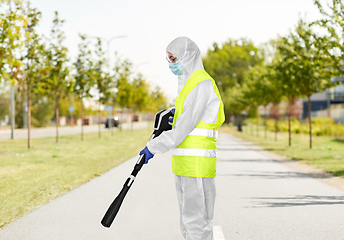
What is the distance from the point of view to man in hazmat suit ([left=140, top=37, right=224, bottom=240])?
134 inches

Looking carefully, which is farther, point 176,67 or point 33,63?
point 33,63

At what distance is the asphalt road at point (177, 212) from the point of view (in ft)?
17.6

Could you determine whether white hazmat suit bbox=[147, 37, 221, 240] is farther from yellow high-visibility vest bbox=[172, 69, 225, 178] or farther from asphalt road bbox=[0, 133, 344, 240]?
asphalt road bbox=[0, 133, 344, 240]

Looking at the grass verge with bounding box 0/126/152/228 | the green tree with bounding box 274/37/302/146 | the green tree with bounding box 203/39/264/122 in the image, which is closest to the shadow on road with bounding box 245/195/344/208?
the grass verge with bounding box 0/126/152/228

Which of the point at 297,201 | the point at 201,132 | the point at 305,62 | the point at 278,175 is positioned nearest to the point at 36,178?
the point at 297,201

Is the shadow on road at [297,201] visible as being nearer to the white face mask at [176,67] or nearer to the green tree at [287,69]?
the white face mask at [176,67]

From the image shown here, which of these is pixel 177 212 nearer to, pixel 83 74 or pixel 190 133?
pixel 190 133

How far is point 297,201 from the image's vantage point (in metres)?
7.60

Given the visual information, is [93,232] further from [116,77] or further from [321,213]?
[116,77]

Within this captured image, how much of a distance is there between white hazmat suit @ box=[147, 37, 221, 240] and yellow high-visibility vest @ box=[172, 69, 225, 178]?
0.14 feet

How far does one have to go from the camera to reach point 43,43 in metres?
19.6

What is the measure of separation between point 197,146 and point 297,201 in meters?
4.73

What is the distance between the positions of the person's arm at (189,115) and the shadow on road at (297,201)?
13.6ft

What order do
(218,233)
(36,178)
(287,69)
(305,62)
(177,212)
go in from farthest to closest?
1. (287,69)
2. (305,62)
3. (36,178)
4. (177,212)
5. (218,233)
